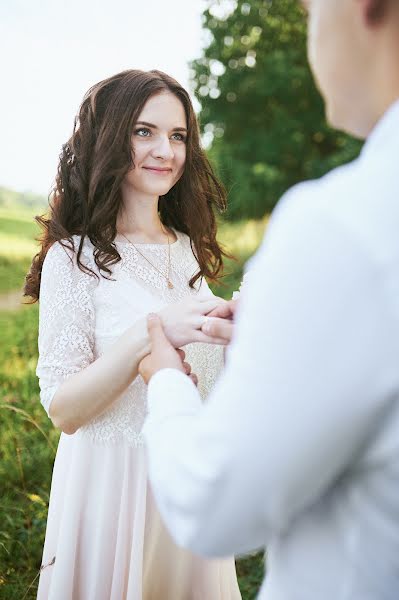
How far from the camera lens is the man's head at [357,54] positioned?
0.78 metres

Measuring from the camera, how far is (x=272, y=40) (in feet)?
50.6

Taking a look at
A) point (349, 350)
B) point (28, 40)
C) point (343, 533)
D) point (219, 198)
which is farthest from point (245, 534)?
point (28, 40)

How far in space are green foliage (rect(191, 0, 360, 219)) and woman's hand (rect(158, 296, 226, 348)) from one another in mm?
12921

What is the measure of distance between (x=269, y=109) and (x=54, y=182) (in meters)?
14.0

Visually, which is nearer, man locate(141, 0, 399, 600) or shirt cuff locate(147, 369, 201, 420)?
man locate(141, 0, 399, 600)

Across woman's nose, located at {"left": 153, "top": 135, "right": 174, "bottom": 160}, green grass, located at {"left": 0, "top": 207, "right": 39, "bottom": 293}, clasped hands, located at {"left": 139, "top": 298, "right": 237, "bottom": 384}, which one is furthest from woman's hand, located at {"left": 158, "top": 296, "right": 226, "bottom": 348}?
green grass, located at {"left": 0, "top": 207, "right": 39, "bottom": 293}

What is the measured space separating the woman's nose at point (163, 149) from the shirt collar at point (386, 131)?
145cm

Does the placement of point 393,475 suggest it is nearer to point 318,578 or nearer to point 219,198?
point 318,578

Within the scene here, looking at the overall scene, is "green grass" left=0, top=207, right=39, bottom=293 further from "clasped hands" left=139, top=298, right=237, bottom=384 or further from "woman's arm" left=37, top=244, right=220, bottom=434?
"clasped hands" left=139, top=298, right=237, bottom=384

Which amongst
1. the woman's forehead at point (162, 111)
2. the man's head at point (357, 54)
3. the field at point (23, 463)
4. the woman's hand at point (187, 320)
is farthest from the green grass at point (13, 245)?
the man's head at point (357, 54)

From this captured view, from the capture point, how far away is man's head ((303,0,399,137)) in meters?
0.78

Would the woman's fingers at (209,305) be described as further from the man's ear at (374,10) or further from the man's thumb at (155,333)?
the man's ear at (374,10)

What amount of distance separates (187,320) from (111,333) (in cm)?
50

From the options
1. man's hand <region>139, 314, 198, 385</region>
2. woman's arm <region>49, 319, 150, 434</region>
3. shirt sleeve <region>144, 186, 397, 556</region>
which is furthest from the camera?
woman's arm <region>49, 319, 150, 434</region>
